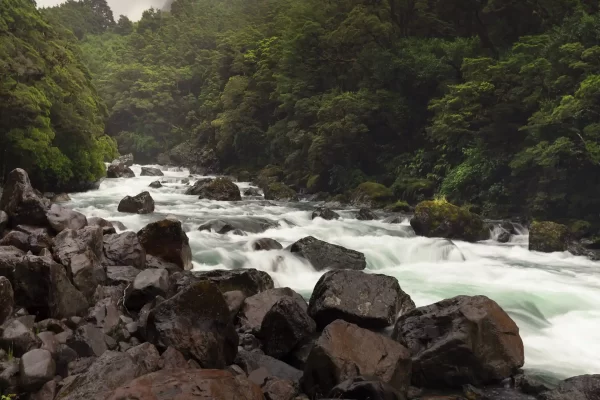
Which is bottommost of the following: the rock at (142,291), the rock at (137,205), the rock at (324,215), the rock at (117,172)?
the rock at (142,291)

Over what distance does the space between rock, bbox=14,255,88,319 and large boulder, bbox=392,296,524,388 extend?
5545 millimetres

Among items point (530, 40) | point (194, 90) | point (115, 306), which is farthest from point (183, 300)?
point (194, 90)

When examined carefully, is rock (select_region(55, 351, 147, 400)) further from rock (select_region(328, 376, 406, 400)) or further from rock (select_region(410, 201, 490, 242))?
rock (select_region(410, 201, 490, 242))

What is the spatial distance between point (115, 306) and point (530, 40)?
2399 cm

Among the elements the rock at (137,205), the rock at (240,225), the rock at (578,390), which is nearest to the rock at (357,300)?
the rock at (578,390)

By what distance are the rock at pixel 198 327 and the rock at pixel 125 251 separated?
3783 millimetres

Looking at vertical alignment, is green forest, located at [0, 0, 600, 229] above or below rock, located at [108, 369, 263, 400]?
above

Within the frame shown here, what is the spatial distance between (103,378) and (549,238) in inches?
652

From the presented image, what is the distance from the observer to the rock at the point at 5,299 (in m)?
7.05

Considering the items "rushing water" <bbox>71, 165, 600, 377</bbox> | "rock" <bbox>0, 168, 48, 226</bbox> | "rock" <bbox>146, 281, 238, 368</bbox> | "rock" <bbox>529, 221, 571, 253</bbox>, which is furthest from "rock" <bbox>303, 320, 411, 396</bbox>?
"rock" <bbox>529, 221, 571, 253</bbox>

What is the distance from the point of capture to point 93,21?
109750 mm

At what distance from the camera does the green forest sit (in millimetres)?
20312

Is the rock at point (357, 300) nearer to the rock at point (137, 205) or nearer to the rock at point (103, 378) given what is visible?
the rock at point (103, 378)

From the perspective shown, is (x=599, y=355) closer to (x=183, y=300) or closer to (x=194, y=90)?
(x=183, y=300)
